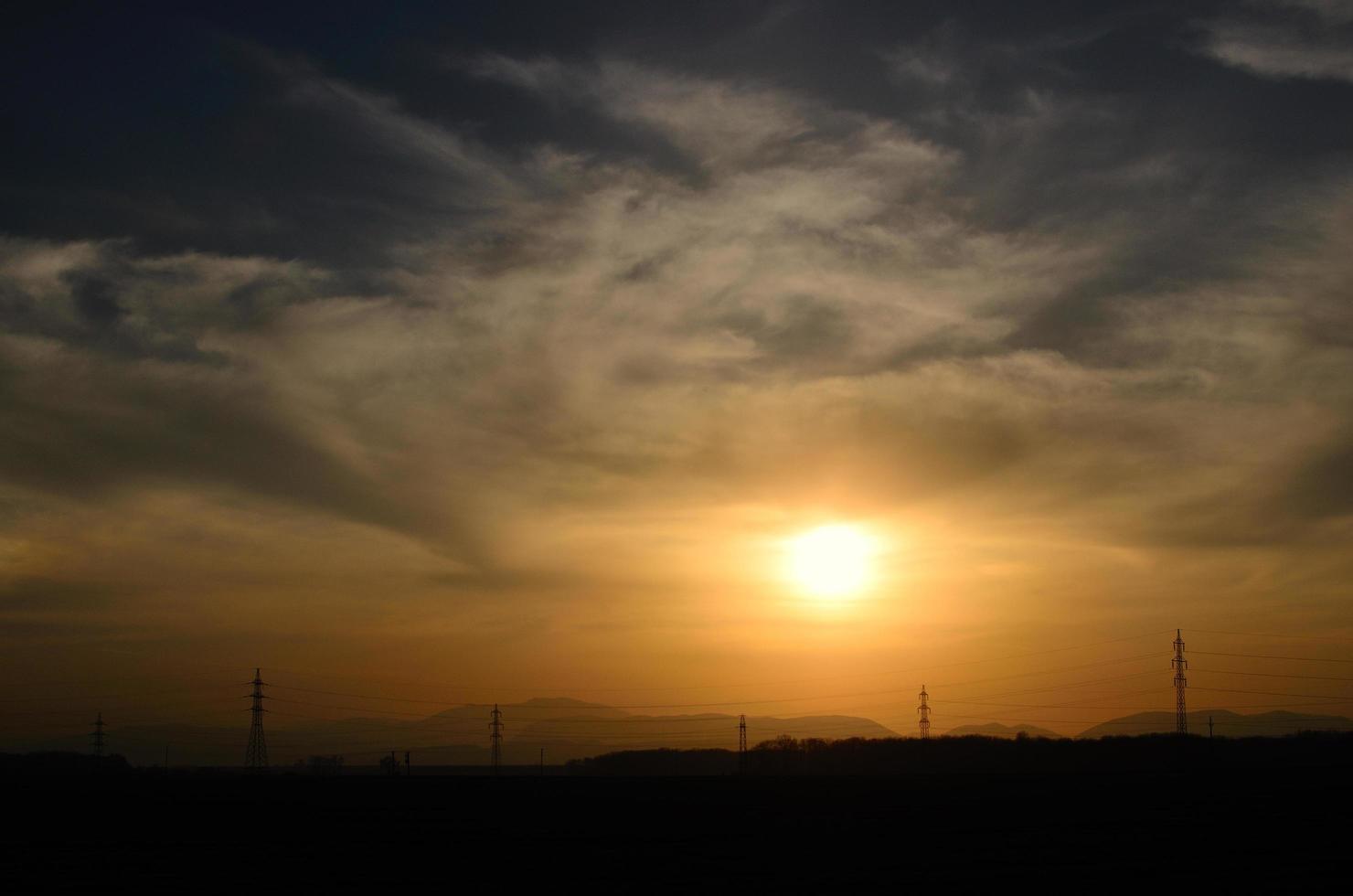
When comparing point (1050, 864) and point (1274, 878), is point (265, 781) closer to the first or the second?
point (1050, 864)

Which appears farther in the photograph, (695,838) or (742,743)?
(742,743)

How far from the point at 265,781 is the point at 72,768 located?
2247 inches

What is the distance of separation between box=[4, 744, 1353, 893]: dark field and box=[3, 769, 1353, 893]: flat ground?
11 cm

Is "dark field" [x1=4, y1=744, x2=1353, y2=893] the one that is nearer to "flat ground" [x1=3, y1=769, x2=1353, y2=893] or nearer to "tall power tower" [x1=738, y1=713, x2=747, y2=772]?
"flat ground" [x1=3, y1=769, x2=1353, y2=893]

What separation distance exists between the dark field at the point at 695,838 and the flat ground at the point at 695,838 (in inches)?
4.5

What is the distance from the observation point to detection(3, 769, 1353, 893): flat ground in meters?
23.6

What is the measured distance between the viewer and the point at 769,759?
116 m

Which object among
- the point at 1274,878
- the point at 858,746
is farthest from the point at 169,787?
the point at 858,746

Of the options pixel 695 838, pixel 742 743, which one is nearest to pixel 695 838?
pixel 695 838

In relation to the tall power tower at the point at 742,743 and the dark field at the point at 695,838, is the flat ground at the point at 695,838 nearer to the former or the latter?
the dark field at the point at 695,838

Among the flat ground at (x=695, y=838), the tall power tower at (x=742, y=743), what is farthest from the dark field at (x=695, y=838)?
the tall power tower at (x=742, y=743)

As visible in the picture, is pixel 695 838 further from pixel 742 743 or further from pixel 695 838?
pixel 742 743

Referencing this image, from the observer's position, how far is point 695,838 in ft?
102

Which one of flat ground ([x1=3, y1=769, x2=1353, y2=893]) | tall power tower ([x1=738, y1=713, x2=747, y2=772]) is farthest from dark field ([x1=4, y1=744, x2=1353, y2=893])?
tall power tower ([x1=738, y1=713, x2=747, y2=772])
